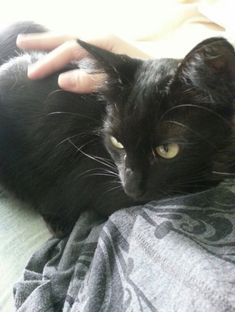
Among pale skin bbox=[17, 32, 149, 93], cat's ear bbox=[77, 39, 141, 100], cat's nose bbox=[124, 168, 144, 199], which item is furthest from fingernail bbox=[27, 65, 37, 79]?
cat's nose bbox=[124, 168, 144, 199]

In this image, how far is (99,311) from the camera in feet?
2.07

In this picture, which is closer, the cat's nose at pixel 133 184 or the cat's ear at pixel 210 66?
the cat's ear at pixel 210 66

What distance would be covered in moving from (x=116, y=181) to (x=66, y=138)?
144 mm

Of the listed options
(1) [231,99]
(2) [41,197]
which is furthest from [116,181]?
(1) [231,99]

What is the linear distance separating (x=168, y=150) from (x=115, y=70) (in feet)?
0.56

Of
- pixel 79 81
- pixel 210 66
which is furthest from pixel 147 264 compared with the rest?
pixel 79 81

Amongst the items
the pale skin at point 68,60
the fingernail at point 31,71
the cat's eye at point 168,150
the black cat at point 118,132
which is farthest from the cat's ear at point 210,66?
the fingernail at point 31,71

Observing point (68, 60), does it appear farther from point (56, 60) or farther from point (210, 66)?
point (210, 66)

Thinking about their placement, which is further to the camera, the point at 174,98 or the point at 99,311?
the point at 174,98

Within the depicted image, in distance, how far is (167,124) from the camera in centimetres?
74

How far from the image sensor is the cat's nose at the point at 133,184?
2.55 ft

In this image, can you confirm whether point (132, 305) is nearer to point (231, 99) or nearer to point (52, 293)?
point (52, 293)

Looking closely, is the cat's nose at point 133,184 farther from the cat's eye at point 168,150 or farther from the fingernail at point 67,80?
the fingernail at point 67,80

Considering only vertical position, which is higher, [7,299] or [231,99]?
[231,99]
